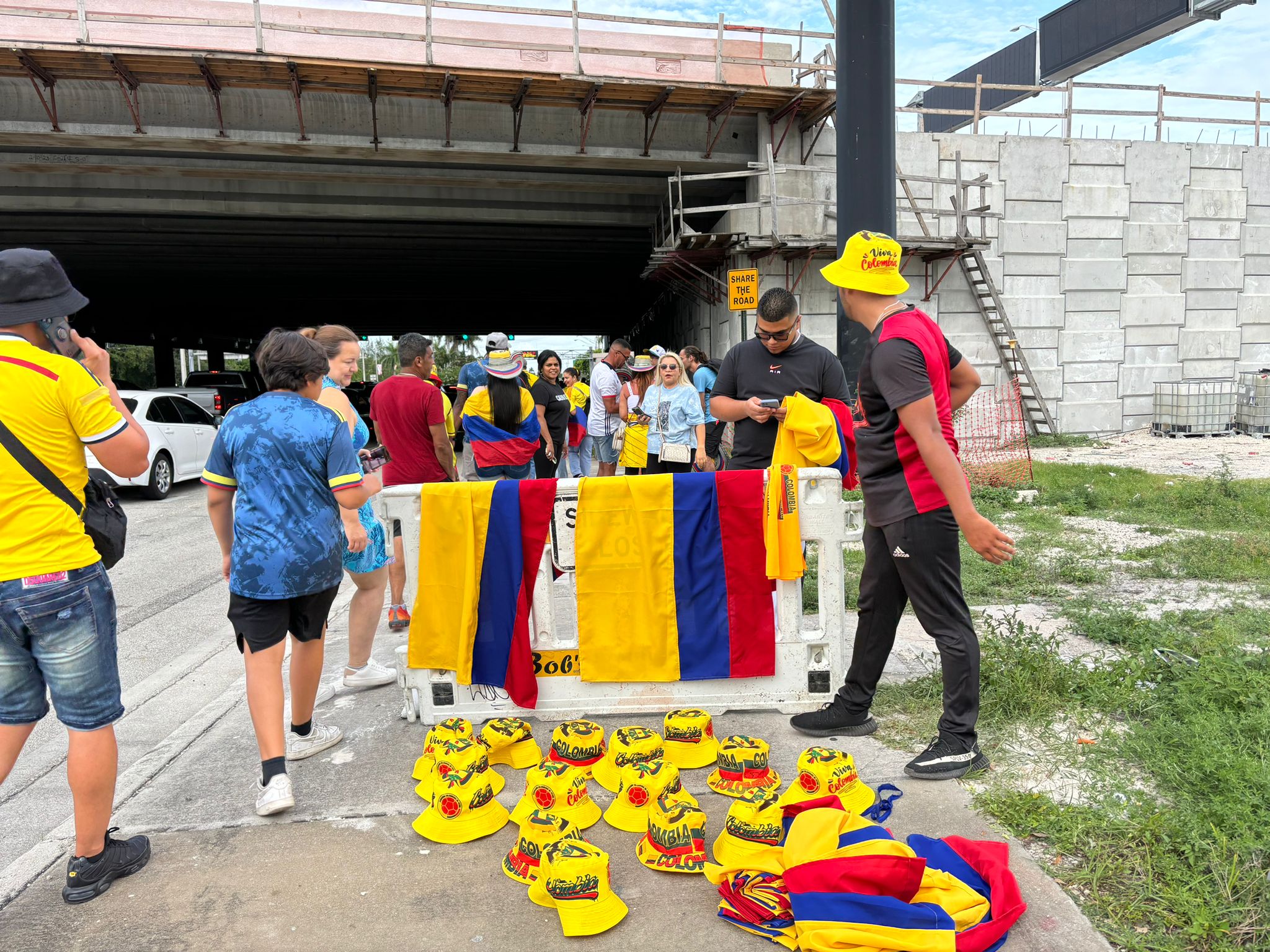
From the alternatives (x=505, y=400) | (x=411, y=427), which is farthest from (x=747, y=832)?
(x=505, y=400)

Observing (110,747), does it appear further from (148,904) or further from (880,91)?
(880,91)

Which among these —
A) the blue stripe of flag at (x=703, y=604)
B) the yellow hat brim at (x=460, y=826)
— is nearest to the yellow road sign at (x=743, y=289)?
A: the blue stripe of flag at (x=703, y=604)

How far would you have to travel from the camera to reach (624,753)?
3406 millimetres

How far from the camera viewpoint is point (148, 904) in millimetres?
2777

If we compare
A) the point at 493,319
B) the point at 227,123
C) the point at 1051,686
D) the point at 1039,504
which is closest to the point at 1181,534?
the point at 1039,504

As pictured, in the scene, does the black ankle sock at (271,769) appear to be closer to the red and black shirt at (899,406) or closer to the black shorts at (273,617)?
the black shorts at (273,617)

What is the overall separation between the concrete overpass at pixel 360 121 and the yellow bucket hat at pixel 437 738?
13257 mm

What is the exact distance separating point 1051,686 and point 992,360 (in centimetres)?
1452

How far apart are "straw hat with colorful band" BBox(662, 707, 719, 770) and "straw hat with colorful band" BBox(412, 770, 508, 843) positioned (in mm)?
816

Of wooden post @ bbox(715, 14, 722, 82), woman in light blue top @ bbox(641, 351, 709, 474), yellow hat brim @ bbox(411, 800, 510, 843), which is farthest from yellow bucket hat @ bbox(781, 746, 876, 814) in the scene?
wooden post @ bbox(715, 14, 722, 82)

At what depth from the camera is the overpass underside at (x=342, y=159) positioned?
14.4 metres

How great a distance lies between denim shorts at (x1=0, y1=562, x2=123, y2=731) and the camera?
2656 mm

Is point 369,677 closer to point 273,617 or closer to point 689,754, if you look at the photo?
point 273,617

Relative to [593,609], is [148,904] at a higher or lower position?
lower
